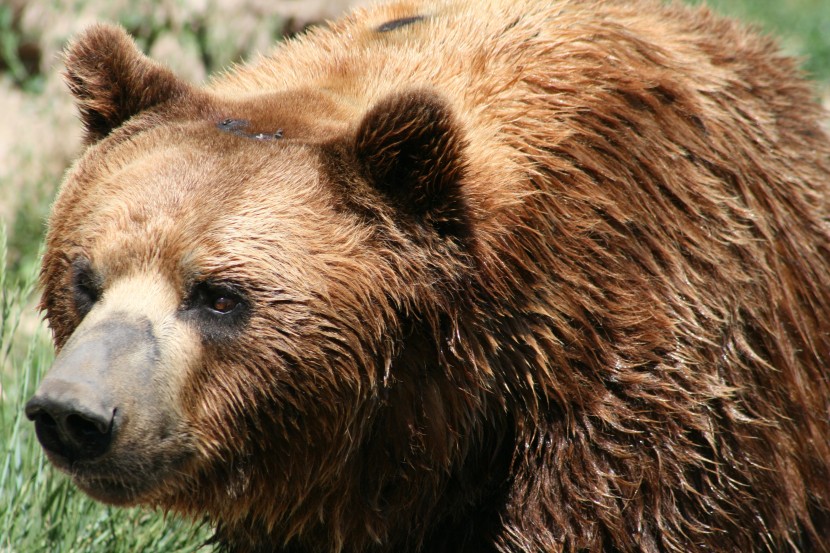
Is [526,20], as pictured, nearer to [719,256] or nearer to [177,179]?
[719,256]

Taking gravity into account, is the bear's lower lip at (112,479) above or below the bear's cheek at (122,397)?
below

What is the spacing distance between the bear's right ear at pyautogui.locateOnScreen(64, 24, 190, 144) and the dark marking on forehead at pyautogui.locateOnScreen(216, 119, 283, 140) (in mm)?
279

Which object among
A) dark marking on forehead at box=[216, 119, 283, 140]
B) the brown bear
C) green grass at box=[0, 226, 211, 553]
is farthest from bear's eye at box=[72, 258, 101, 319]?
green grass at box=[0, 226, 211, 553]

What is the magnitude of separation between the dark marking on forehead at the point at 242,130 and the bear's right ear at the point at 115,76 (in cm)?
28

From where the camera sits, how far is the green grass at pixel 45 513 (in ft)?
14.7

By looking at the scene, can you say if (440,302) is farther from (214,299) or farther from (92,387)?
(92,387)

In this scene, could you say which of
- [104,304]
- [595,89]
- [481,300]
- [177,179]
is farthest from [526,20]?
[104,304]

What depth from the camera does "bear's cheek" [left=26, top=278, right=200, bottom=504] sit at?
317 centimetres

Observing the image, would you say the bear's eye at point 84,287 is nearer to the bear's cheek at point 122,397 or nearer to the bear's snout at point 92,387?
the bear's cheek at point 122,397

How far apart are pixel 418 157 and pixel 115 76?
4.02ft

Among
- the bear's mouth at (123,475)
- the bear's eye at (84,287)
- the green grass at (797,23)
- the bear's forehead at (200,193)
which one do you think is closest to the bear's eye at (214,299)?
the bear's forehead at (200,193)

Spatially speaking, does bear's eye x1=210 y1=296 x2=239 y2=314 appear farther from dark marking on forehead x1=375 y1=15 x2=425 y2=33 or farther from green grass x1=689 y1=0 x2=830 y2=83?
green grass x1=689 y1=0 x2=830 y2=83

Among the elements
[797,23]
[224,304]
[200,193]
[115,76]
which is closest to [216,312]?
[224,304]

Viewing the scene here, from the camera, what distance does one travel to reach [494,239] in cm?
369
